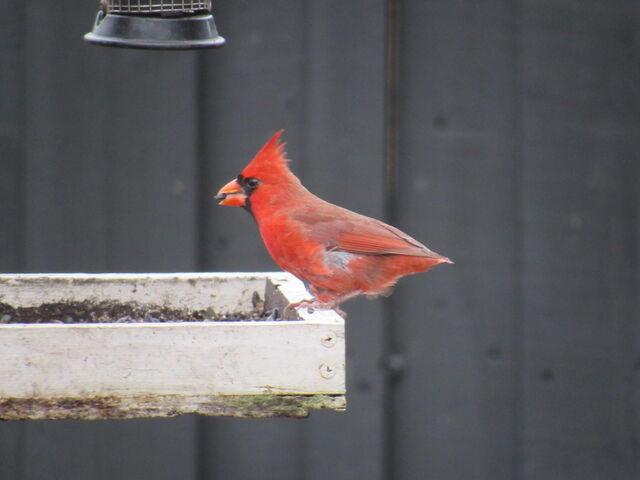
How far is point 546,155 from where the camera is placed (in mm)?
2871

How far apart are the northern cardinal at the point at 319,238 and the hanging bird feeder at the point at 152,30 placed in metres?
0.56

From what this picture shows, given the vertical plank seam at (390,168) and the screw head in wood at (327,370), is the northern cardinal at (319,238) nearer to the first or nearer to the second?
the vertical plank seam at (390,168)

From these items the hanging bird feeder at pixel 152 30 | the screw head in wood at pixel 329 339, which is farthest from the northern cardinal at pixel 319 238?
the screw head in wood at pixel 329 339

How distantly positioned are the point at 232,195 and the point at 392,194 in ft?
1.57

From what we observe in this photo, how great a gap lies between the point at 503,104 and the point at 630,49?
0.38m

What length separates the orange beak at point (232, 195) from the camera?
2.66 m

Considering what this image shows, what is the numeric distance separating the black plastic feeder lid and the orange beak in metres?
0.60

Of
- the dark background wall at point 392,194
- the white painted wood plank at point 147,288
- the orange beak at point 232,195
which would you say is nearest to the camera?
the white painted wood plank at point 147,288

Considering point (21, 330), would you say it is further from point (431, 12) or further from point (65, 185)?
point (431, 12)

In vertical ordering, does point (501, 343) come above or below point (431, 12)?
below

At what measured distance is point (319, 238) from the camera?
2705 mm

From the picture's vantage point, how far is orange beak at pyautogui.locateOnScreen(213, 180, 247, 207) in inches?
105

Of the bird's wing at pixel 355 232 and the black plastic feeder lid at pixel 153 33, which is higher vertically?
the black plastic feeder lid at pixel 153 33

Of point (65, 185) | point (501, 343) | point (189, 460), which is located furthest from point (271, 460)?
point (65, 185)
